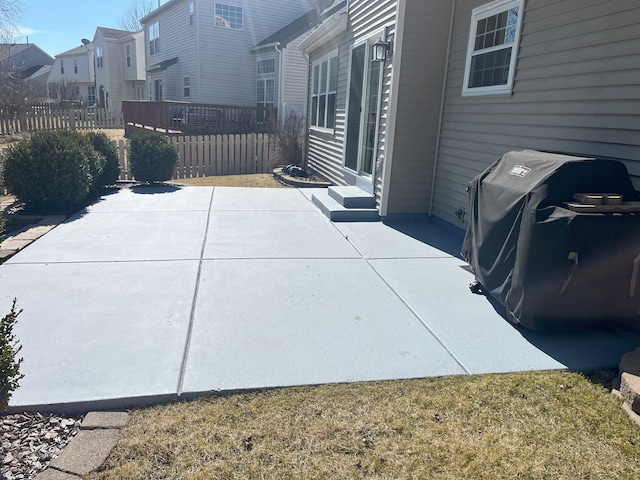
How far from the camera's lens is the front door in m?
7.62

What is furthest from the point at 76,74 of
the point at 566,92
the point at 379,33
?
the point at 566,92

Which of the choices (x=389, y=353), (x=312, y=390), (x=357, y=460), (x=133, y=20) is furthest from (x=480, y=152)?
(x=133, y=20)

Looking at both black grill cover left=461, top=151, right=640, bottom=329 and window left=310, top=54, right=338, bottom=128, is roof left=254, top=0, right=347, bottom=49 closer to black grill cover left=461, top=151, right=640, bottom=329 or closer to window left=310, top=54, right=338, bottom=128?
window left=310, top=54, right=338, bottom=128

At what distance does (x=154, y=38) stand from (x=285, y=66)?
1145 cm

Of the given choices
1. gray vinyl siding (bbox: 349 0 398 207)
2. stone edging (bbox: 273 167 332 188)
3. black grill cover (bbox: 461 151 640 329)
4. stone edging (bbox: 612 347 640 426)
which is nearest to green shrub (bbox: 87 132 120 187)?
stone edging (bbox: 273 167 332 188)

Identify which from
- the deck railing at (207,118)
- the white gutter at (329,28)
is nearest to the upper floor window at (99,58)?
the deck railing at (207,118)

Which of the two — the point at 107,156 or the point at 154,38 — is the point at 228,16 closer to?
the point at 154,38

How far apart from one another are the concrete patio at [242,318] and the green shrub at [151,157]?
331 centimetres

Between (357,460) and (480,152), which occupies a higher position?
(480,152)

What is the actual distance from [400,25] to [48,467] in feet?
20.8

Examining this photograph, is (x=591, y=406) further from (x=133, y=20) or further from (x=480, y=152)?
(x=133, y=20)

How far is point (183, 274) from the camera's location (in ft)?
15.0

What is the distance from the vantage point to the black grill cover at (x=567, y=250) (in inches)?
126

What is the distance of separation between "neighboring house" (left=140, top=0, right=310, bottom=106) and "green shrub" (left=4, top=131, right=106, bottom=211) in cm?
1313
